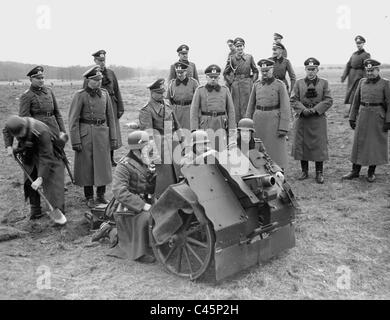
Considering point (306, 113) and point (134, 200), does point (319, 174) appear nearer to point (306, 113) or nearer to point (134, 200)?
point (306, 113)

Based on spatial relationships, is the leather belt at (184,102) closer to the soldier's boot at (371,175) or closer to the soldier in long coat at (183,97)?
the soldier in long coat at (183,97)

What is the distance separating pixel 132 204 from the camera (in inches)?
213

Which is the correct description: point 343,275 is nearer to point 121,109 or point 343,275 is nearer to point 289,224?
point 289,224

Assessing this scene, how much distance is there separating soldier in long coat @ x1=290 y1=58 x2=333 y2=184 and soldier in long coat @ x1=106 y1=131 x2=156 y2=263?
3.85m

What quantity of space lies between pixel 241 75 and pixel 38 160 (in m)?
5.11

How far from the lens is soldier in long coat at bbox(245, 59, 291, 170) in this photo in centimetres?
789

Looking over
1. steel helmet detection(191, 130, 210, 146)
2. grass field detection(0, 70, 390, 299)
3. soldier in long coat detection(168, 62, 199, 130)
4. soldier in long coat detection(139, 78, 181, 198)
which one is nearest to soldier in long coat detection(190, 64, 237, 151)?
soldier in long coat detection(139, 78, 181, 198)

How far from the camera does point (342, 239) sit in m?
6.13

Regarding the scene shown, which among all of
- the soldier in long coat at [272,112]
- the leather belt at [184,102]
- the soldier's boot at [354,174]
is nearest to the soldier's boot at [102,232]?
the soldier in long coat at [272,112]

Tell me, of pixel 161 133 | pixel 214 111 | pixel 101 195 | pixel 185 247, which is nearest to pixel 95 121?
pixel 161 133

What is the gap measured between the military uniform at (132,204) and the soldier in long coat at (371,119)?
15.3ft

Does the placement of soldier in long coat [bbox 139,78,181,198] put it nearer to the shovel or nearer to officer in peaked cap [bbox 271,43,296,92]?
the shovel

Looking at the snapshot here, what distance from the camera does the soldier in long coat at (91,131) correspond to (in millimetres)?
7145

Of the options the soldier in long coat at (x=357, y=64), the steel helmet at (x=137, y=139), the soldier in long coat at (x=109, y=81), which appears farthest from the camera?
the soldier in long coat at (x=357, y=64)
